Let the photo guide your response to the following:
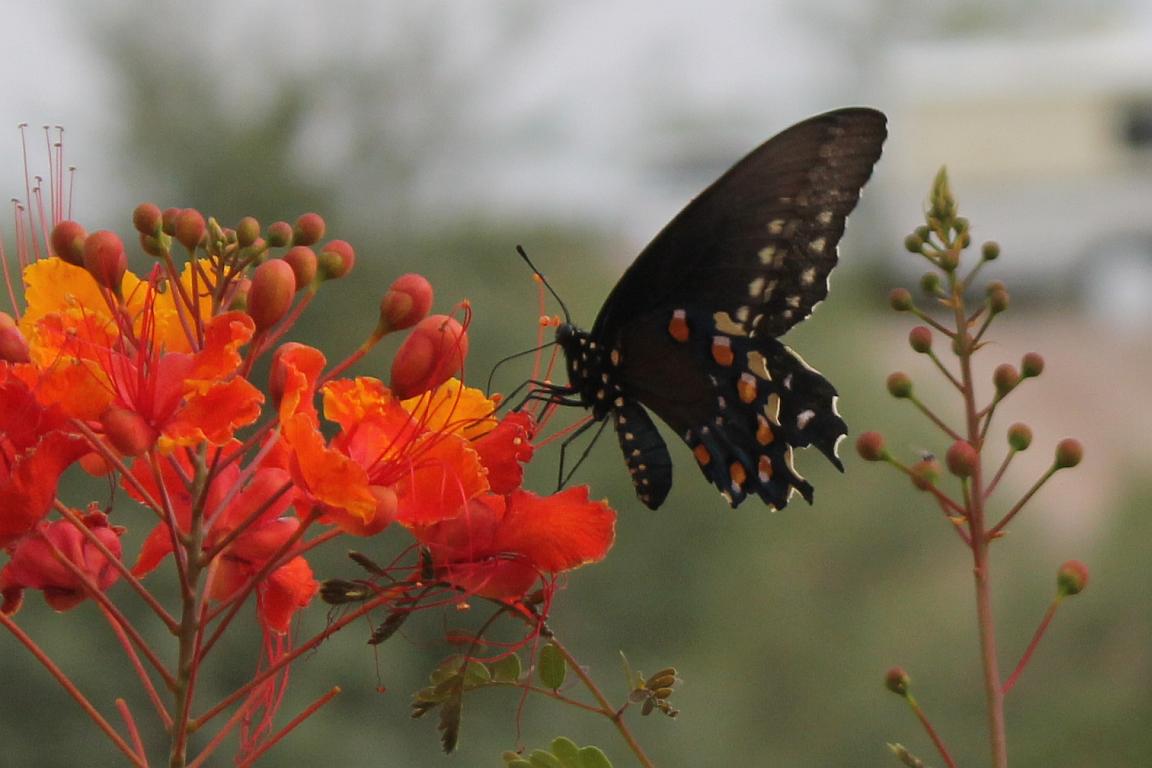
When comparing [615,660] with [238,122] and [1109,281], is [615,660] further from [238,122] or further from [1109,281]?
[1109,281]

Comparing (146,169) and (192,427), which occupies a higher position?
(192,427)

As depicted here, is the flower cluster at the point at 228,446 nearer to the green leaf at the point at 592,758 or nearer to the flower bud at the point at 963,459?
the green leaf at the point at 592,758

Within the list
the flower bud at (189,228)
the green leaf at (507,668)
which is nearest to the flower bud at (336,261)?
the flower bud at (189,228)

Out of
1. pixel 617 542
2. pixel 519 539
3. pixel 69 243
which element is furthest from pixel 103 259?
pixel 617 542

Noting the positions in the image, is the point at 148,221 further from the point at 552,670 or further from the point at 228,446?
the point at 552,670

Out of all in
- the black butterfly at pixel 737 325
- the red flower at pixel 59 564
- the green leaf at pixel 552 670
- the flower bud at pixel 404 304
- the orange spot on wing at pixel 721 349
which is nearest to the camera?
the red flower at pixel 59 564

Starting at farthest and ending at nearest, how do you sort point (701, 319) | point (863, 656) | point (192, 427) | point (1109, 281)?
1. point (1109, 281)
2. point (863, 656)
3. point (701, 319)
4. point (192, 427)

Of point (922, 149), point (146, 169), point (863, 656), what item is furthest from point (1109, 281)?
point (146, 169)
